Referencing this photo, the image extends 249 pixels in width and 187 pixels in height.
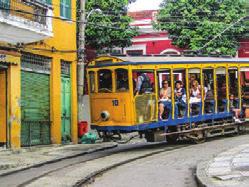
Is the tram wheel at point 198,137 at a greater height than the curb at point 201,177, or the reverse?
the tram wheel at point 198,137

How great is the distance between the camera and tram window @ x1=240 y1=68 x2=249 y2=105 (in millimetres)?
24250

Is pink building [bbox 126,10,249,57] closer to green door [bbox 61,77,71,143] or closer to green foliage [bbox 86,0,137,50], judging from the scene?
green foliage [bbox 86,0,137,50]

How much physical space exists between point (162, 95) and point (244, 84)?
17.4ft

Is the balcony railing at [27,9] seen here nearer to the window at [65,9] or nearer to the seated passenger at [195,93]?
the window at [65,9]

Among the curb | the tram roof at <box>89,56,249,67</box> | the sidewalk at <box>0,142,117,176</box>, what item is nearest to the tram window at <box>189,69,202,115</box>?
the tram roof at <box>89,56,249,67</box>

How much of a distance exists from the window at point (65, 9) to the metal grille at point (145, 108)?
643 centimetres

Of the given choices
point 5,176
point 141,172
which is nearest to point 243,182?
point 141,172

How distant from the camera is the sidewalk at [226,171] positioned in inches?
444

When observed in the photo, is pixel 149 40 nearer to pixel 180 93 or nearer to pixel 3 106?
pixel 180 93

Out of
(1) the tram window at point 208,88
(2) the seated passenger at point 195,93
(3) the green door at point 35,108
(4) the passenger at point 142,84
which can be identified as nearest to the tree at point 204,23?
(1) the tram window at point 208,88

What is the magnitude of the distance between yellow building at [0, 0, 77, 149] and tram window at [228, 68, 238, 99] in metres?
6.52

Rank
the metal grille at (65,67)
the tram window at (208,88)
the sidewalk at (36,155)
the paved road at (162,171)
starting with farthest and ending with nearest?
the metal grille at (65,67)
the tram window at (208,88)
the sidewalk at (36,155)
the paved road at (162,171)

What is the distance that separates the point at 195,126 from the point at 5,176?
31.9ft

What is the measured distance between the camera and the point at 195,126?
22500 mm
